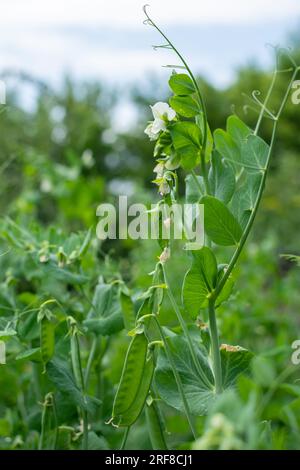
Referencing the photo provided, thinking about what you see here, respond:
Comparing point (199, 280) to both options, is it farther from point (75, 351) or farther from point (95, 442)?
point (95, 442)

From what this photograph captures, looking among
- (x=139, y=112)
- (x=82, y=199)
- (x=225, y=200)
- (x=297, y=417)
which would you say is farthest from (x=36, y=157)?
(x=139, y=112)

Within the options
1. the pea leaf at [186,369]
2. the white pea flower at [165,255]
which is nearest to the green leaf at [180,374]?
the pea leaf at [186,369]

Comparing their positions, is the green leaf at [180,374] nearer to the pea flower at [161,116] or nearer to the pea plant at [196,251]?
the pea plant at [196,251]

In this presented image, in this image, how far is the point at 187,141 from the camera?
1.10 metres

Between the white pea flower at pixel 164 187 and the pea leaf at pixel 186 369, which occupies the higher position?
the white pea flower at pixel 164 187

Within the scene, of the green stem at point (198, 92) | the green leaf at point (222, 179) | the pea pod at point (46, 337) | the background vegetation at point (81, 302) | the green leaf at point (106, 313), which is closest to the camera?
the background vegetation at point (81, 302)

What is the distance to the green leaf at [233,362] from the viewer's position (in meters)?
1.18

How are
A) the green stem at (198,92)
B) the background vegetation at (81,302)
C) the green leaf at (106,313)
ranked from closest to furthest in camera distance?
the background vegetation at (81,302)
the green stem at (198,92)
the green leaf at (106,313)

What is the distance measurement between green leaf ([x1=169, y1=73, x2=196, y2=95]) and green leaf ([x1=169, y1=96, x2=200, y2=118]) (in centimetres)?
1

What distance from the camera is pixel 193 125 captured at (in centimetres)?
109

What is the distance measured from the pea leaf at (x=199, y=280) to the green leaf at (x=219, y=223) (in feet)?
0.12

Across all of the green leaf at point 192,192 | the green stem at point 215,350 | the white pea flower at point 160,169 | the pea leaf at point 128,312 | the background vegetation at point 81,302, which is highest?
the white pea flower at point 160,169

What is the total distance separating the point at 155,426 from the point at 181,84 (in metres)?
0.58
